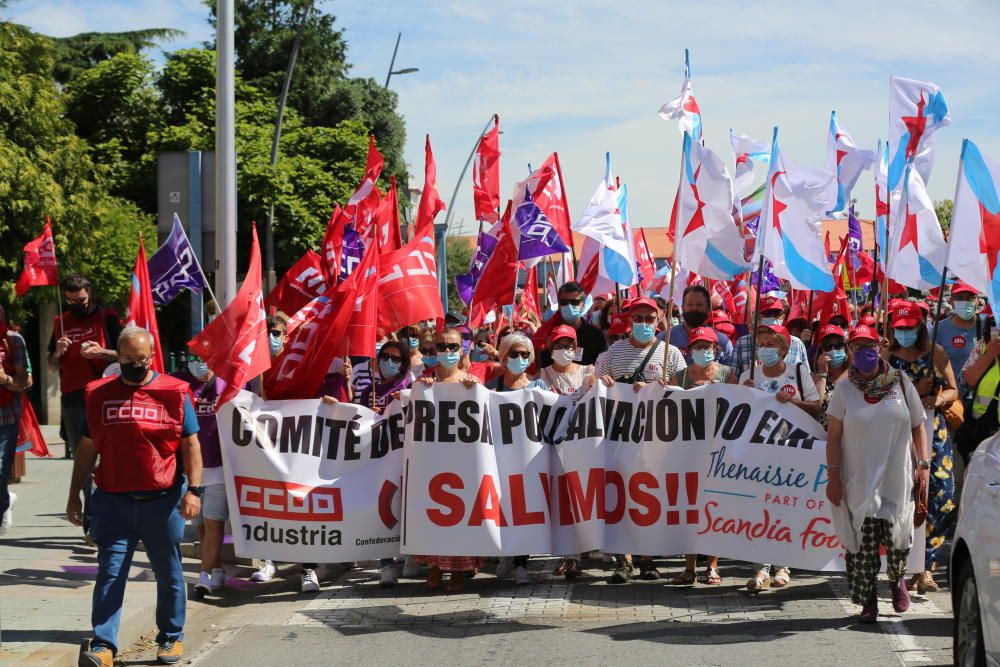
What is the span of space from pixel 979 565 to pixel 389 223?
8067mm

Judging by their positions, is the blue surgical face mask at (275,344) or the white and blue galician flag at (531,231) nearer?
the blue surgical face mask at (275,344)

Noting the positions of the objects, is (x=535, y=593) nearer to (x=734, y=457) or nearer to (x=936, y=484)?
(x=734, y=457)

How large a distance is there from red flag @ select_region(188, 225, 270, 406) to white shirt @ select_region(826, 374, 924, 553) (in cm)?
384

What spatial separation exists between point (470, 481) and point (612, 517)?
3.31 ft

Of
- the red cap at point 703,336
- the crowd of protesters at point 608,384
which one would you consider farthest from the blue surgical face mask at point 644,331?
the red cap at point 703,336

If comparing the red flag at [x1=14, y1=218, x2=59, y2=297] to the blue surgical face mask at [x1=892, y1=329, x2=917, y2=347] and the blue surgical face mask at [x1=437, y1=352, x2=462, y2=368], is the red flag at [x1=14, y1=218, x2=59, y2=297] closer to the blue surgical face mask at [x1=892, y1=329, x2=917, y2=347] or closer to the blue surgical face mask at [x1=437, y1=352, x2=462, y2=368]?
the blue surgical face mask at [x1=437, y1=352, x2=462, y2=368]

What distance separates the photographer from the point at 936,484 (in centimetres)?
884

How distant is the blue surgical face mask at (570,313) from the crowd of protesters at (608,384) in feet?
0.07

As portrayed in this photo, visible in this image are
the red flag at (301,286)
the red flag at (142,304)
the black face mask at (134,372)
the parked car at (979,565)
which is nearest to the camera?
the parked car at (979,565)

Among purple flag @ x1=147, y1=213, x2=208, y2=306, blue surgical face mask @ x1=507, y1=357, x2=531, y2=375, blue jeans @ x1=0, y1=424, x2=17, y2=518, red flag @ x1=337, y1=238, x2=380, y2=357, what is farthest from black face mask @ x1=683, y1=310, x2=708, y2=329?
blue jeans @ x1=0, y1=424, x2=17, y2=518

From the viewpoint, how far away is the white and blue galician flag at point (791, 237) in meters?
10.8

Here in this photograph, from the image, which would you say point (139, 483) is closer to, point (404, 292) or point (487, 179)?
point (404, 292)

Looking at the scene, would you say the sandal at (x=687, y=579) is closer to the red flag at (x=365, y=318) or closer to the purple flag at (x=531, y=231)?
the red flag at (x=365, y=318)

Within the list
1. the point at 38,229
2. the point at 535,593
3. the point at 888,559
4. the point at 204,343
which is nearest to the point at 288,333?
the point at 204,343
